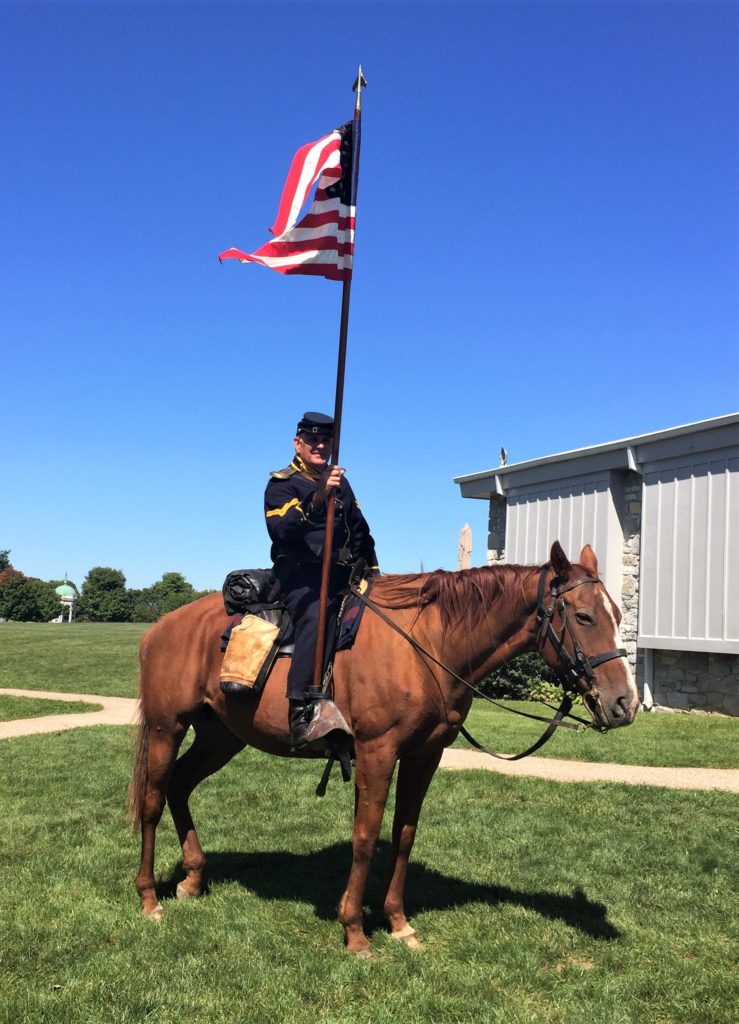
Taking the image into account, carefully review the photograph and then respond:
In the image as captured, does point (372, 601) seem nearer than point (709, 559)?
Yes

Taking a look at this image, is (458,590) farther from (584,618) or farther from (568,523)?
(568,523)

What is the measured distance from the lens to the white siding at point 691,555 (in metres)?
15.7

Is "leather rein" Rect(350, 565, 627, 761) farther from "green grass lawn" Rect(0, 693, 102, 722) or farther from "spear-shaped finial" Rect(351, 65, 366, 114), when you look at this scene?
"green grass lawn" Rect(0, 693, 102, 722)

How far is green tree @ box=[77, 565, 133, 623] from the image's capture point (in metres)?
78.1

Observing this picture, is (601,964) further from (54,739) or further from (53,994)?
(54,739)

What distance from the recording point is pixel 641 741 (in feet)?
39.5

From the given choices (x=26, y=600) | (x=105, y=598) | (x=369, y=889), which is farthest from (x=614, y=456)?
(x=105, y=598)

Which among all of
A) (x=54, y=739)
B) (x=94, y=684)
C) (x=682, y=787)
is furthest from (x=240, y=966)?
(x=94, y=684)

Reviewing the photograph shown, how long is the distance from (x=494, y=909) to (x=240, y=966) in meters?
1.87

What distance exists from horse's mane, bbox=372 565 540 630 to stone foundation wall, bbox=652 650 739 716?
40.5ft

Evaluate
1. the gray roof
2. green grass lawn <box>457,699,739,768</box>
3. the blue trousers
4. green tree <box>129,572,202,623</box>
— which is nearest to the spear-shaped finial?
the blue trousers

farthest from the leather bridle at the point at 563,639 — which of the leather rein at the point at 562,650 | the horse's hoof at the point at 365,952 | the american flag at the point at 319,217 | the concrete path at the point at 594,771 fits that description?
the concrete path at the point at 594,771

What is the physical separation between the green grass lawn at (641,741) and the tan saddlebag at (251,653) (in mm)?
6512

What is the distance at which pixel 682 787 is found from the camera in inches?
363
